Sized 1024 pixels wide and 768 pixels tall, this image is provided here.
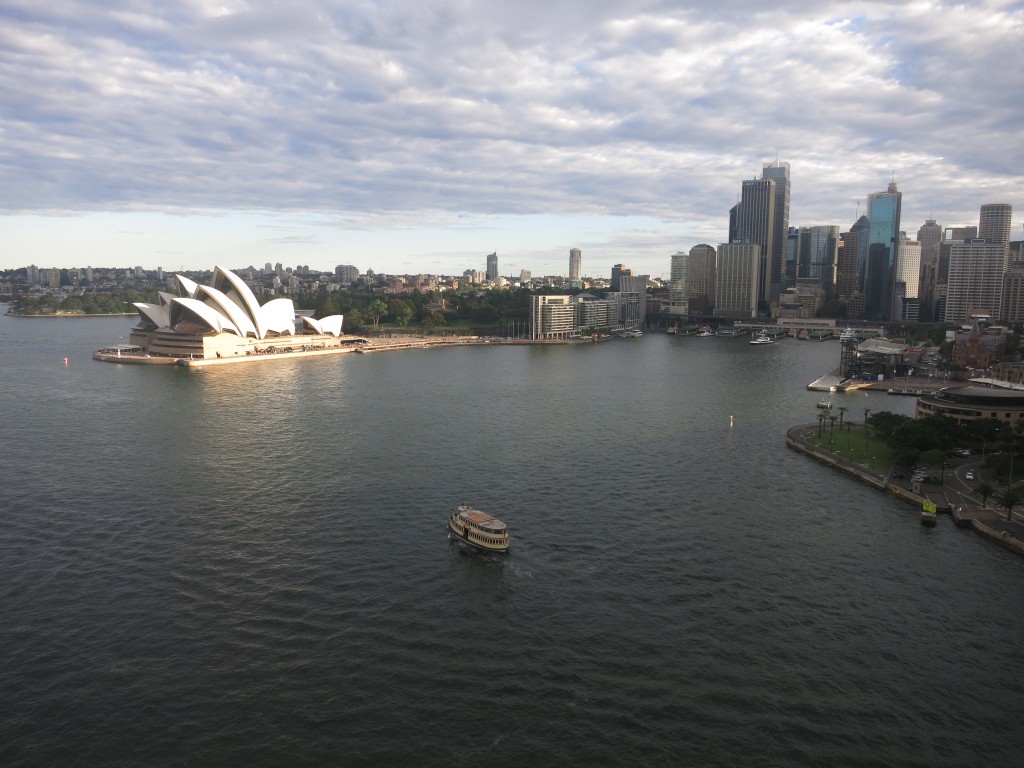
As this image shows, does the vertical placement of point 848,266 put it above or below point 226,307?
above

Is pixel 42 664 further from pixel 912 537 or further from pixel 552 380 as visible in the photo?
pixel 552 380

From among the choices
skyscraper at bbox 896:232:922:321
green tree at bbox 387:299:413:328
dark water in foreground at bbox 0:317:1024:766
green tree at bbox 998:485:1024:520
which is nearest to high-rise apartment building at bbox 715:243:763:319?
skyscraper at bbox 896:232:922:321

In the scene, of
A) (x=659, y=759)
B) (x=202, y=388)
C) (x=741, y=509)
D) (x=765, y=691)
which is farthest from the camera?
(x=202, y=388)

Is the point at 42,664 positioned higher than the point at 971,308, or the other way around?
A: the point at 971,308

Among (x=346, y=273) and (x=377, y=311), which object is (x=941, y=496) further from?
(x=346, y=273)

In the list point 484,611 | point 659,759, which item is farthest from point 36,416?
point 659,759

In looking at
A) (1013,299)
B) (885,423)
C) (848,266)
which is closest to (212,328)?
(885,423)

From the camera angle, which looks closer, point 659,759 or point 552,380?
point 659,759
